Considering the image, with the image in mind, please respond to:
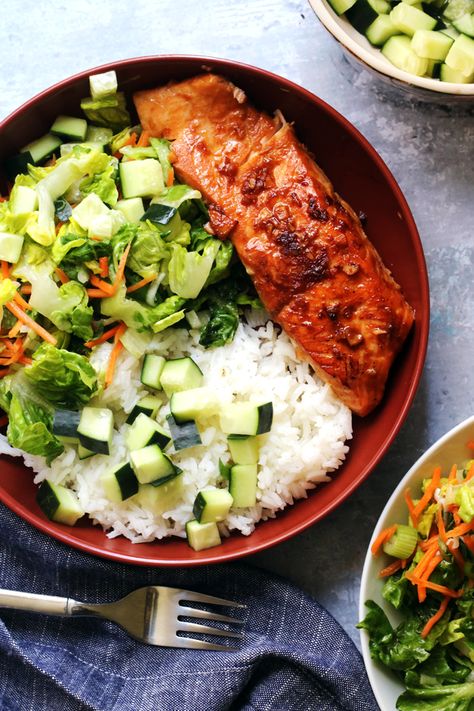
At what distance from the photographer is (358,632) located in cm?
380

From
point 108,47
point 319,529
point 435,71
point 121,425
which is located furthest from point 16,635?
point 435,71

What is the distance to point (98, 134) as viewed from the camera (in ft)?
12.0

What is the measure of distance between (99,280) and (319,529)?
1.50 meters

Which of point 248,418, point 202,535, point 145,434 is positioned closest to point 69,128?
point 145,434

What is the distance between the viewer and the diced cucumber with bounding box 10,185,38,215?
3.43 metres

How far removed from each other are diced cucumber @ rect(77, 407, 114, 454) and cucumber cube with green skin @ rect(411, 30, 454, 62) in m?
1.94

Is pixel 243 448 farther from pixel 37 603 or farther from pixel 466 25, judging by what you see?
pixel 466 25

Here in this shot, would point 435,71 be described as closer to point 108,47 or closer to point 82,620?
point 108,47

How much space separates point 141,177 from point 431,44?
126 centimetres

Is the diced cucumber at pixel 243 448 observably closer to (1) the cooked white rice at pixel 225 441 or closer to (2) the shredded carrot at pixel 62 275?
(1) the cooked white rice at pixel 225 441

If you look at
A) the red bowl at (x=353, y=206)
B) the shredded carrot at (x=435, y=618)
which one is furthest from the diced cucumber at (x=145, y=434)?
the shredded carrot at (x=435, y=618)

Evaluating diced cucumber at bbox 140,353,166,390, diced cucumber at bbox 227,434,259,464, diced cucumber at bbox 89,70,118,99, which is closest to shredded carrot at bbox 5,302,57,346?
diced cucumber at bbox 140,353,166,390

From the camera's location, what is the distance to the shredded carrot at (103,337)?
3.49 meters

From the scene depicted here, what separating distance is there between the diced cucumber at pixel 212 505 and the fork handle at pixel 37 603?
26.6 inches
